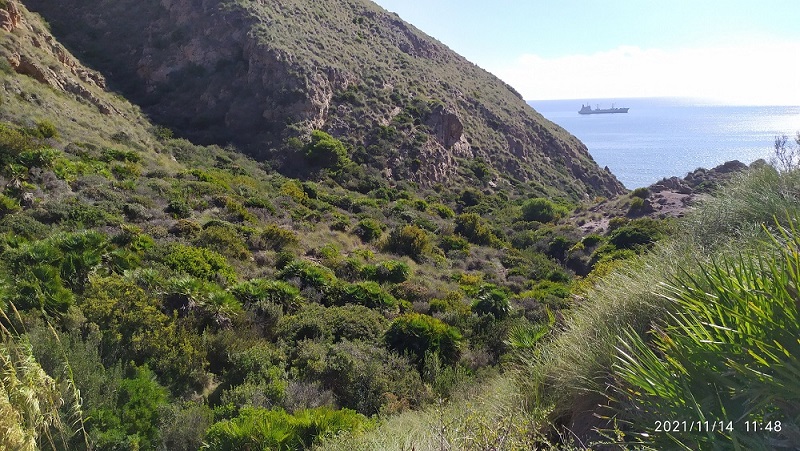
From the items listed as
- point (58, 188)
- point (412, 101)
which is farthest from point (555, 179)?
Result: point (58, 188)

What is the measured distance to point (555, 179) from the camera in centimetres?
4119

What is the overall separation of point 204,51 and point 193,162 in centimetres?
1277

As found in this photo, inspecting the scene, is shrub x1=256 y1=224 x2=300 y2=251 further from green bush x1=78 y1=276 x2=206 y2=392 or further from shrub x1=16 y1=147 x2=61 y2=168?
green bush x1=78 y1=276 x2=206 y2=392

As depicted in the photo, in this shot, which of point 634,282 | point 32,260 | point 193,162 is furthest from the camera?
point 193,162

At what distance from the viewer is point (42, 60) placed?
879 inches

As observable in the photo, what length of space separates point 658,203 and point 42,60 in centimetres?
3135

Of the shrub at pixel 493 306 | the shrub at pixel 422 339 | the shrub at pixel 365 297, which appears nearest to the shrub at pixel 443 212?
the shrub at pixel 493 306

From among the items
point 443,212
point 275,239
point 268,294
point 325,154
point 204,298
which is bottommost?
point 443,212

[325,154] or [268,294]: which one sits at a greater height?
[325,154]

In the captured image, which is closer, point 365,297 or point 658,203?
point 365,297

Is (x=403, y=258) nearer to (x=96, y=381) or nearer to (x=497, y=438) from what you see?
(x=96, y=381)

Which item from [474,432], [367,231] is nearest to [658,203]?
[367,231]

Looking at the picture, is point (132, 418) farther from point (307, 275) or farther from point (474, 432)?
point (307, 275)

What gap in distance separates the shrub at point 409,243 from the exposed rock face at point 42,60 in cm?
1675
